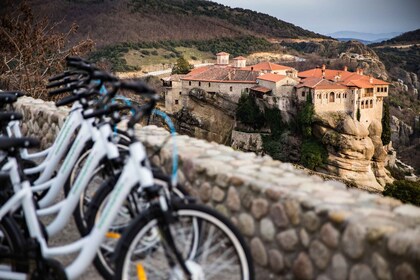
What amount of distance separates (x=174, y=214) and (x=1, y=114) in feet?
5.31

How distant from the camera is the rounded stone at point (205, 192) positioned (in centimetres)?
340

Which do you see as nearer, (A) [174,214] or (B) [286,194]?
(A) [174,214]

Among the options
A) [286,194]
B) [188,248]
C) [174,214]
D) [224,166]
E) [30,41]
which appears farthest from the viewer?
[30,41]

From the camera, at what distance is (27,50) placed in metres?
11.8

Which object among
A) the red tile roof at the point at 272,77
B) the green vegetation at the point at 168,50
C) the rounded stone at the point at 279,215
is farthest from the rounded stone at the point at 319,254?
the green vegetation at the point at 168,50

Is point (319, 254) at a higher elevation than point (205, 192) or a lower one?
lower

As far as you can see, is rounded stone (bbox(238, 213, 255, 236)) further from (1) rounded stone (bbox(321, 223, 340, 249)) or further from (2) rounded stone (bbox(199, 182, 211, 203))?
(1) rounded stone (bbox(321, 223, 340, 249))

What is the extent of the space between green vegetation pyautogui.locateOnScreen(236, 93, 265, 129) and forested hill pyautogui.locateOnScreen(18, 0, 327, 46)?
25603 millimetres

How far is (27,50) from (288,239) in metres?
10.9

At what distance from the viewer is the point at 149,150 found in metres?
4.04

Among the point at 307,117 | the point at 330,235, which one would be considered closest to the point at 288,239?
the point at 330,235

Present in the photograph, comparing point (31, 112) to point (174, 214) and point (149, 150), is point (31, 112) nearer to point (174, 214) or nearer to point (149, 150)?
point (149, 150)

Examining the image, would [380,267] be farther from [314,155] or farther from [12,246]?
[314,155]

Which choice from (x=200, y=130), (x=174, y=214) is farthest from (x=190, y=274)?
(x=200, y=130)
